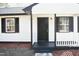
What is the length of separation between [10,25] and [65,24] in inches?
59.7

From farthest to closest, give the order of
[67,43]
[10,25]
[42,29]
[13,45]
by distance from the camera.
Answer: [42,29], [10,25], [67,43], [13,45]

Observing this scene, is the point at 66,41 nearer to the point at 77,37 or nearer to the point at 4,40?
the point at 77,37

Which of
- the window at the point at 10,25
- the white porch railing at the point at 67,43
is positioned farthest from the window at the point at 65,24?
the window at the point at 10,25

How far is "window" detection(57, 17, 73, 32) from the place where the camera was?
5402 mm

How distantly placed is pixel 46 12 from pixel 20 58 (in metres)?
4.57

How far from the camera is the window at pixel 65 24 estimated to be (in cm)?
540

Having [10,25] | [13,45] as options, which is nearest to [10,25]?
[10,25]

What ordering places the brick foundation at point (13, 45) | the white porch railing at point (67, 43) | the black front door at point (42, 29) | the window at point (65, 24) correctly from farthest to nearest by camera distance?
the black front door at point (42, 29) → the window at point (65, 24) → the white porch railing at point (67, 43) → the brick foundation at point (13, 45)

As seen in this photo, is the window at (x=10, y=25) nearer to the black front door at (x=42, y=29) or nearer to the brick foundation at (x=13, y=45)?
the brick foundation at (x=13, y=45)

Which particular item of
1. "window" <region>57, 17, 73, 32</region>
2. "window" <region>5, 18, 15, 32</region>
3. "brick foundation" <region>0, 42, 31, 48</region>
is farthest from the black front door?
"window" <region>5, 18, 15, 32</region>

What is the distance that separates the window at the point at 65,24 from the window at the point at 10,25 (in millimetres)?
1181

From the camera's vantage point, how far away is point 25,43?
5242 mm

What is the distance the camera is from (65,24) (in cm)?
543

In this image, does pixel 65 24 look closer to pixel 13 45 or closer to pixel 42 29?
pixel 42 29
